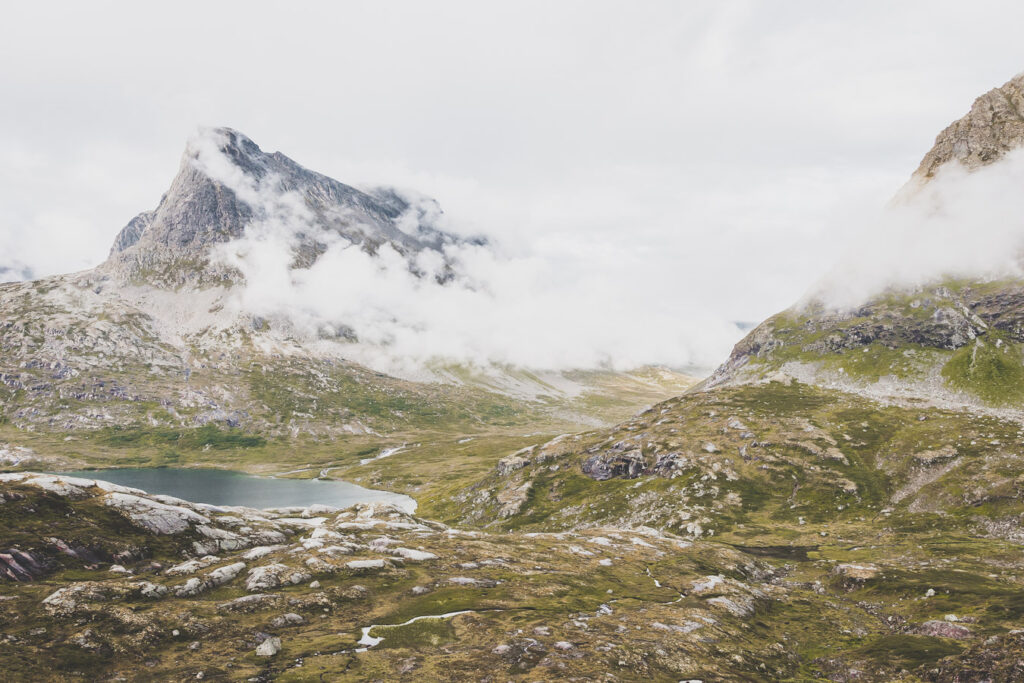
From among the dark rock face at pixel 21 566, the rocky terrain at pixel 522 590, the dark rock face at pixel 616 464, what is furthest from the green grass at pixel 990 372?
the dark rock face at pixel 21 566

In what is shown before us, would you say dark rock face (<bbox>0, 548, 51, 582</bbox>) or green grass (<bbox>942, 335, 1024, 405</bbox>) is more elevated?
green grass (<bbox>942, 335, 1024, 405</bbox>)

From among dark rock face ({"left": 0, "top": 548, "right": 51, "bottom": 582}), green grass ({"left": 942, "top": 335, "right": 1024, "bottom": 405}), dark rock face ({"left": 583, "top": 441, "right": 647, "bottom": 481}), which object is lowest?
dark rock face ({"left": 583, "top": 441, "right": 647, "bottom": 481})

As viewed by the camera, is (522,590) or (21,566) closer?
(21,566)

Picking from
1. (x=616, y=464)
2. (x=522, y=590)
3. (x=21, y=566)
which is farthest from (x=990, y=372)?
(x=21, y=566)

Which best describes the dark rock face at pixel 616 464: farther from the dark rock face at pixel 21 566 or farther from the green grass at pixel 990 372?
the dark rock face at pixel 21 566

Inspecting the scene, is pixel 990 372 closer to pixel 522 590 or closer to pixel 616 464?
pixel 616 464

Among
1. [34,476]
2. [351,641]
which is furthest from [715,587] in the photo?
[34,476]

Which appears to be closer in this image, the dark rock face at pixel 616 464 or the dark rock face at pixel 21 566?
the dark rock face at pixel 21 566

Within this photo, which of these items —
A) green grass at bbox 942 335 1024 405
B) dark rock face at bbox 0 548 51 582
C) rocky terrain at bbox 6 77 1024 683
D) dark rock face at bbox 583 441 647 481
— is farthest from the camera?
green grass at bbox 942 335 1024 405

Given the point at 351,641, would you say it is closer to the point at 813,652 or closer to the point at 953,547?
the point at 813,652

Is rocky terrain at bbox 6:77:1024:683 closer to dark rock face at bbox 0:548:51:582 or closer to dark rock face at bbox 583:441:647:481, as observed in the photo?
dark rock face at bbox 0:548:51:582

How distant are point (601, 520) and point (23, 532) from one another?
393 ft

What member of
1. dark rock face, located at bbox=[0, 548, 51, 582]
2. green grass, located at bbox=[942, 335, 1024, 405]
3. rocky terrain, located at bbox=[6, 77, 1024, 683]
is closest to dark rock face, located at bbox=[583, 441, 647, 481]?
rocky terrain, located at bbox=[6, 77, 1024, 683]

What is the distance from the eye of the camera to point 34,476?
193 ft
